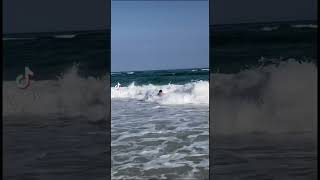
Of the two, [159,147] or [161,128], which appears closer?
[159,147]


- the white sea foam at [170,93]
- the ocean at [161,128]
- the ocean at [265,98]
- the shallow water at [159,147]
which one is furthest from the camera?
the white sea foam at [170,93]

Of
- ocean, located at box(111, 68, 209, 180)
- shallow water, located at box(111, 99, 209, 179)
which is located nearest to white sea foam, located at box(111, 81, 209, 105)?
ocean, located at box(111, 68, 209, 180)

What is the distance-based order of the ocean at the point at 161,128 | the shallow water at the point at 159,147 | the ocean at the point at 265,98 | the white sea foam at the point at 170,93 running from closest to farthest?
the ocean at the point at 265,98
the shallow water at the point at 159,147
the ocean at the point at 161,128
the white sea foam at the point at 170,93

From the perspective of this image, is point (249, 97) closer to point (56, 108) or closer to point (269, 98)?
point (269, 98)

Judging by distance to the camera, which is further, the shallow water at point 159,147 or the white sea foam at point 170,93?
the white sea foam at point 170,93

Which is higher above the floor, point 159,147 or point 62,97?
point 62,97

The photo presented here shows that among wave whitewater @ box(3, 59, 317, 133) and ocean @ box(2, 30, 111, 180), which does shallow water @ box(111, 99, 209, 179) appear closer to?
ocean @ box(2, 30, 111, 180)

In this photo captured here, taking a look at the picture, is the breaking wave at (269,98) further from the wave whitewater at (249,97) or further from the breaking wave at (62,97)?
the breaking wave at (62,97)

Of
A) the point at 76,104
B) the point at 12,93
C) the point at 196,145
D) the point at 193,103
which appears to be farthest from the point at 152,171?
the point at 193,103

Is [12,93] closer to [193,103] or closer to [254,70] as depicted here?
[254,70]

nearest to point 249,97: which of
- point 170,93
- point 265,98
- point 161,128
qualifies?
point 265,98

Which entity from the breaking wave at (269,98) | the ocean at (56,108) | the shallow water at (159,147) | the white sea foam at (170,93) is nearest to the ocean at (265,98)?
the breaking wave at (269,98)

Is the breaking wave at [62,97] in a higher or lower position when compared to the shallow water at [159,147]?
higher

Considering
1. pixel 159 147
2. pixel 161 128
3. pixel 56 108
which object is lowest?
pixel 159 147
